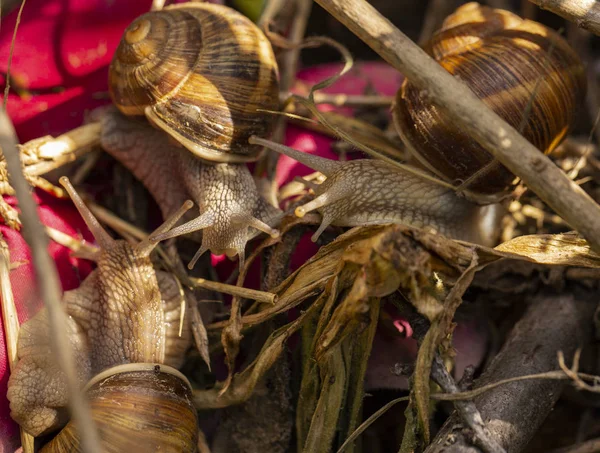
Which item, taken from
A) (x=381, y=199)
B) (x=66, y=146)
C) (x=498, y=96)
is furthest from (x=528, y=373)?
(x=66, y=146)

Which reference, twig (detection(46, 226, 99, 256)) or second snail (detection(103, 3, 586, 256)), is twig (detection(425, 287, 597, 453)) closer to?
second snail (detection(103, 3, 586, 256))

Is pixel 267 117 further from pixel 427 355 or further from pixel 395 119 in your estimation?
pixel 427 355

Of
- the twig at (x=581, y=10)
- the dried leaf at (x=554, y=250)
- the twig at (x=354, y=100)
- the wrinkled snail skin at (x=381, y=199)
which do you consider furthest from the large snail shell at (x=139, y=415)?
the twig at (x=581, y=10)

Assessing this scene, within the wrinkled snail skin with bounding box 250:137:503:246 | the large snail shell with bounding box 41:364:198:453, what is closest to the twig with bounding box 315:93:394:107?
the wrinkled snail skin with bounding box 250:137:503:246

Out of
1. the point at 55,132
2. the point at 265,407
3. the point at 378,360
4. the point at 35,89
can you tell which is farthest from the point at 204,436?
the point at 35,89

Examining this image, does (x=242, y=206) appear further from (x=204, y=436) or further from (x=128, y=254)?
A: (x=204, y=436)

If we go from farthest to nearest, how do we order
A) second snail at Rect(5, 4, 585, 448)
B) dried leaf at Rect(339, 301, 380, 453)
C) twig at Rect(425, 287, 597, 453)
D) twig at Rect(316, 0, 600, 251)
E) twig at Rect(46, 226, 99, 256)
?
twig at Rect(46, 226, 99, 256)
second snail at Rect(5, 4, 585, 448)
dried leaf at Rect(339, 301, 380, 453)
twig at Rect(425, 287, 597, 453)
twig at Rect(316, 0, 600, 251)
